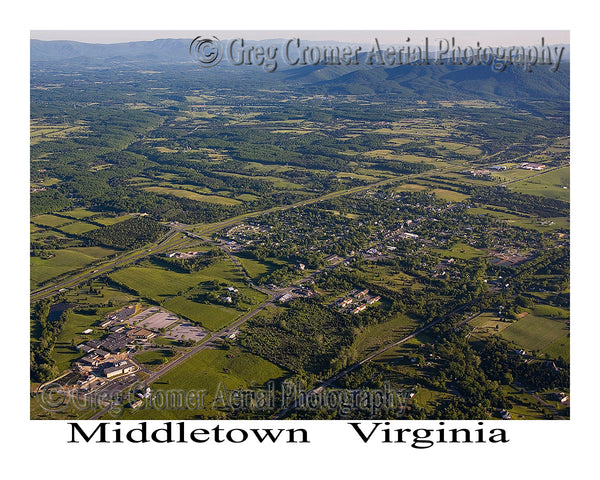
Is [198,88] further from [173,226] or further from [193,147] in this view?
[173,226]

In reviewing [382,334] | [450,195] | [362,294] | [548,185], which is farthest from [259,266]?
[548,185]

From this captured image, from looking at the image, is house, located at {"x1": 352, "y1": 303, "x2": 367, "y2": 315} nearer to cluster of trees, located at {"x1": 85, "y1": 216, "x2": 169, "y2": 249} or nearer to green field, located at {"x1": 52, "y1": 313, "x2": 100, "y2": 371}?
green field, located at {"x1": 52, "y1": 313, "x2": 100, "y2": 371}

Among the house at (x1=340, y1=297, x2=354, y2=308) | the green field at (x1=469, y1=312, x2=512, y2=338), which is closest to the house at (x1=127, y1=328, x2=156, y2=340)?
the house at (x1=340, y1=297, x2=354, y2=308)

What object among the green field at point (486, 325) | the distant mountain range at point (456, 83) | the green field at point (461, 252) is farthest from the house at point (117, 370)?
the distant mountain range at point (456, 83)

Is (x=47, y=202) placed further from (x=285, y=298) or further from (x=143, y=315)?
(x=285, y=298)

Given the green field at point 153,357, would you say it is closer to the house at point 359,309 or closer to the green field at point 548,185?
the house at point 359,309
